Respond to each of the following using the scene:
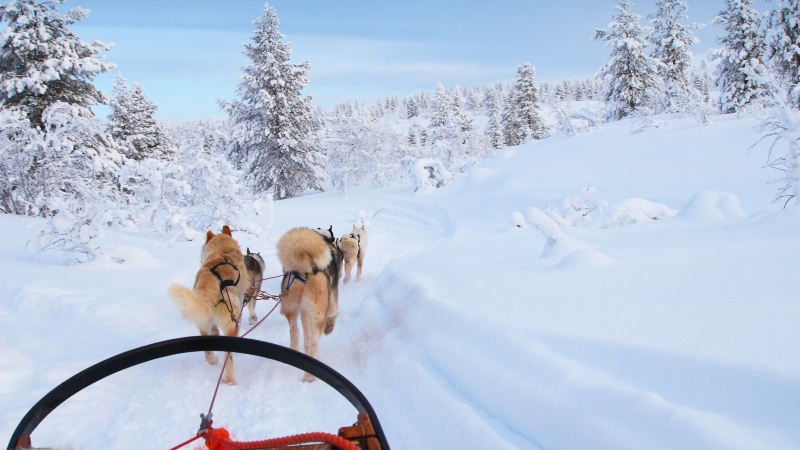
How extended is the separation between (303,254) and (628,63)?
3140cm

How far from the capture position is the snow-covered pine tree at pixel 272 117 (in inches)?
999

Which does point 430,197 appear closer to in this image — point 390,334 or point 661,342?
point 390,334

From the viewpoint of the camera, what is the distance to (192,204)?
1397cm

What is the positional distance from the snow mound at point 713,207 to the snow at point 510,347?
0.02 meters

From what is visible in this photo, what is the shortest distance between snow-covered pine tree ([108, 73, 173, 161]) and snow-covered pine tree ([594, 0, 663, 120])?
105 ft

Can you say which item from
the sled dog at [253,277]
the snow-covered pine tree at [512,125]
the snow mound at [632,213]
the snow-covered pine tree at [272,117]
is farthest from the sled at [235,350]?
the snow-covered pine tree at [512,125]

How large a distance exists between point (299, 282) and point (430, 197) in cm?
1706

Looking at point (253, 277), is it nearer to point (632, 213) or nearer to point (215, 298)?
point (215, 298)

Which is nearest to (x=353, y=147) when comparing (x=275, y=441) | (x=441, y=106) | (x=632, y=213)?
(x=441, y=106)

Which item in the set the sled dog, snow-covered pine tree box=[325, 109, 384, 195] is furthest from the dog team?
snow-covered pine tree box=[325, 109, 384, 195]

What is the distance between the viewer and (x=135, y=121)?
2884 centimetres

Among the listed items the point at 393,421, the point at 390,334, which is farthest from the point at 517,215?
the point at 393,421

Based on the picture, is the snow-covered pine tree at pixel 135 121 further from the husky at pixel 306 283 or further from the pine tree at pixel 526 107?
the pine tree at pixel 526 107

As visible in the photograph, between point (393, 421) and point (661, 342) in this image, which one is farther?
point (393, 421)
